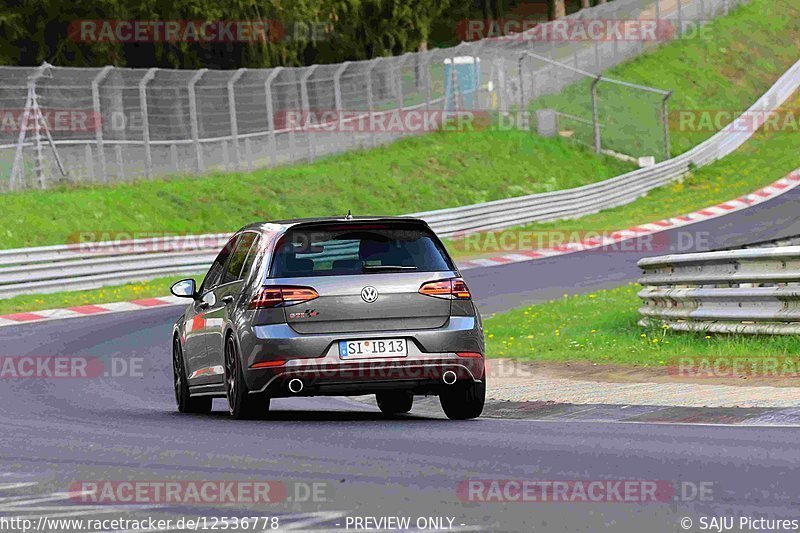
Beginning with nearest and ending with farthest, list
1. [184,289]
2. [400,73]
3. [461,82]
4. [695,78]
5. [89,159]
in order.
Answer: [184,289], [89,159], [400,73], [461,82], [695,78]

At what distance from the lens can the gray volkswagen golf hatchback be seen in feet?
38.0

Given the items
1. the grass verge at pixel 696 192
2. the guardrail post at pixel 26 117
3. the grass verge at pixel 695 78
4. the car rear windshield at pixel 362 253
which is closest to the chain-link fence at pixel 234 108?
the guardrail post at pixel 26 117

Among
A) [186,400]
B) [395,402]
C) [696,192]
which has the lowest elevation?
[696,192]

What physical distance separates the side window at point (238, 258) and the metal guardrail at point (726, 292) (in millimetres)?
4891

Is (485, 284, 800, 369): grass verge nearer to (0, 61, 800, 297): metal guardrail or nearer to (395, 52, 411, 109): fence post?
(0, 61, 800, 297): metal guardrail

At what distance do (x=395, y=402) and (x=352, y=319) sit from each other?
89.0 inches

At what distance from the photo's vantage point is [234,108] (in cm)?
3841

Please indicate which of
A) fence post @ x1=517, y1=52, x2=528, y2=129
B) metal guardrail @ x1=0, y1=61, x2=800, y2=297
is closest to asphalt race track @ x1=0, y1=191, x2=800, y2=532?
metal guardrail @ x1=0, y1=61, x2=800, y2=297

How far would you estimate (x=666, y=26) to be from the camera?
65.9 meters

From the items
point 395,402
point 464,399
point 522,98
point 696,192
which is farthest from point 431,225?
point 464,399

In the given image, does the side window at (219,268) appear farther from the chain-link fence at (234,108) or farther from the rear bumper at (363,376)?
the chain-link fence at (234,108)

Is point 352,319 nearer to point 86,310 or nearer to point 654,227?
point 86,310

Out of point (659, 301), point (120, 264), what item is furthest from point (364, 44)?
point (659, 301)

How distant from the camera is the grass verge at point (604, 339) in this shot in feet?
49.8
